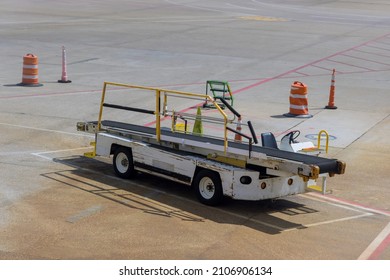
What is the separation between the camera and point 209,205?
1484 centimetres

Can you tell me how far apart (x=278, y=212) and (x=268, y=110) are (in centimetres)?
979

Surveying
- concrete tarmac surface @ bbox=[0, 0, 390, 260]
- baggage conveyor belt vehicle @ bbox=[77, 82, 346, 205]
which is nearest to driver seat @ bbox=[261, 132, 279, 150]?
baggage conveyor belt vehicle @ bbox=[77, 82, 346, 205]

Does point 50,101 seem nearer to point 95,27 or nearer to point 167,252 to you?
point 167,252

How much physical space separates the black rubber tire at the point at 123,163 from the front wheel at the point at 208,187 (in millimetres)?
1848

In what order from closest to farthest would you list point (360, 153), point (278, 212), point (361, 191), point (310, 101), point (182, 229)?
point (182, 229), point (278, 212), point (361, 191), point (360, 153), point (310, 101)

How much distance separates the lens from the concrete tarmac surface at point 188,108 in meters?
12.9

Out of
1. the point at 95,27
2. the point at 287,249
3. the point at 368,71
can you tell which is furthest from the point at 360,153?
the point at 95,27

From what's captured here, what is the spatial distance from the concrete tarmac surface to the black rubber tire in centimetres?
19

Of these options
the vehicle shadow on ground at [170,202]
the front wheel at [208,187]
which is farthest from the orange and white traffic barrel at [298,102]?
the front wheel at [208,187]

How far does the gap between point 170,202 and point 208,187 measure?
2.51 feet

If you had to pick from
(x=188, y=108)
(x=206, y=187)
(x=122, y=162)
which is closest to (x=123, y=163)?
(x=122, y=162)

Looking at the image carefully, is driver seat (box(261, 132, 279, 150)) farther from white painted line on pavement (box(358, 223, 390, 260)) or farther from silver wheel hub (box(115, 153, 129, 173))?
white painted line on pavement (box(358, 223, 390, 260))

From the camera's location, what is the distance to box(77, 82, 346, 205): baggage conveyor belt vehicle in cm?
1425

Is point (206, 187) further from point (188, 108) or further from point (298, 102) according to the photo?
point (188, 108)
